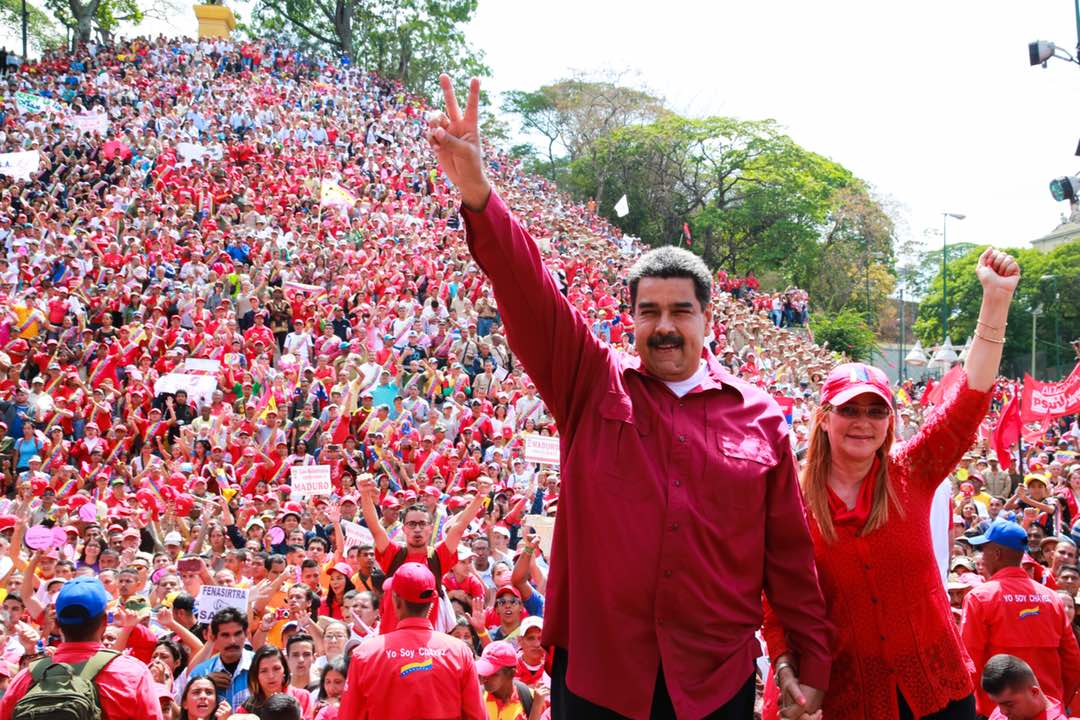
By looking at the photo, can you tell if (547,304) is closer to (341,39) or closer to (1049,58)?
(1049,58)

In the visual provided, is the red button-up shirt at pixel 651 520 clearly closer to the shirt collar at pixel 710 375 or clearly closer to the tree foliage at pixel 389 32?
the shirt collar at pixel 710 375

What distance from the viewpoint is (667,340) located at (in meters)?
2.46

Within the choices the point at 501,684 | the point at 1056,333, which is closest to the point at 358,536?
the point at 501,684

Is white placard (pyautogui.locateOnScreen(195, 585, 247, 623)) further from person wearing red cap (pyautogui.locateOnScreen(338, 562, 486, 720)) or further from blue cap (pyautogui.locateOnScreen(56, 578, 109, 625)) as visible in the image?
blue cap (pyautogui.locateOnScreen(56, 578, 109, 625))

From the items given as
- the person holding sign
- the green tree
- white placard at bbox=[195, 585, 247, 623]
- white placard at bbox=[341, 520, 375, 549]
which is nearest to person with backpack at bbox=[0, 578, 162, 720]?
the person holding sign

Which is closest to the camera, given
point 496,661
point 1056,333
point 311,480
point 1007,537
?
point 1007,537

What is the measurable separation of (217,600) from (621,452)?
4822 mm

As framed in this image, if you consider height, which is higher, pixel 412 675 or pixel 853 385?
pixel 853 385

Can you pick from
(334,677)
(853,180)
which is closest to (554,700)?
(334,677)

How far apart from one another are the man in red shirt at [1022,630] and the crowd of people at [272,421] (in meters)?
0.10

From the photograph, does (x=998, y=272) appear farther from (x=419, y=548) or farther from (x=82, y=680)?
(x=419, y=548)

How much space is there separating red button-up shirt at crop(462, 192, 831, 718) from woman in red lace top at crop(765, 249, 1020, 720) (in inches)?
7.4

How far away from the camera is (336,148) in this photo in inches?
1094

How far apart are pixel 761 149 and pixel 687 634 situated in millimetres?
45413
